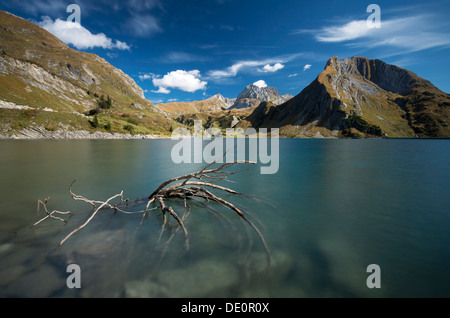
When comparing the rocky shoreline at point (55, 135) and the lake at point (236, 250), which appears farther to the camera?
the rocky shoreline at point (55, 135)

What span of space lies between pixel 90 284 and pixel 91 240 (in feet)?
10.2

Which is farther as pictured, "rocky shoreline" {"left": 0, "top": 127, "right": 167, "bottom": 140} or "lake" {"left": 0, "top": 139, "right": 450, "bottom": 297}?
"rocky shoreline" {"left": 0, "top": 127, "right": 167, "bottom": 140}

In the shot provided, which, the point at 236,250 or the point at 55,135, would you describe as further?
the point at 55,135

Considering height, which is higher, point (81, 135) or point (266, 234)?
point (81, 135)

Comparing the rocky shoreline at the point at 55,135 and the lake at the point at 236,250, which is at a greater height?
the rocky shoreline at the point at 55,135

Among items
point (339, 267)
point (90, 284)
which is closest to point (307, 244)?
point (339, 267)

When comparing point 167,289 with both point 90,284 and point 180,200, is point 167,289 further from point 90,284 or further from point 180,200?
point 180,200

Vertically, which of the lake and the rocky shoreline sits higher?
the rocky shoreline

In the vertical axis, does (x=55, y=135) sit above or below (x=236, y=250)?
above

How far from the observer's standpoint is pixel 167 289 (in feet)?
19.2
